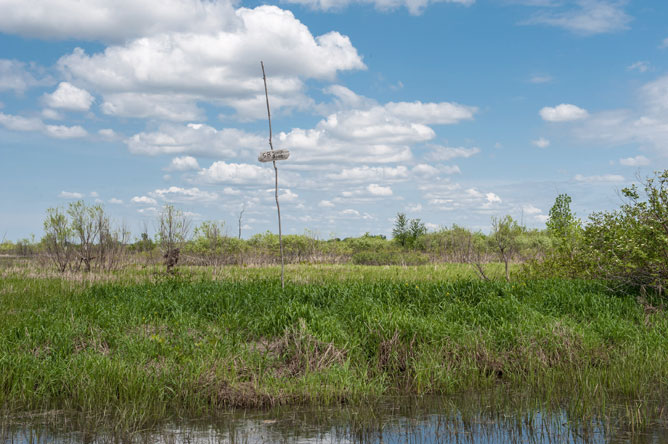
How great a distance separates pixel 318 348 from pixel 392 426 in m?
2.48

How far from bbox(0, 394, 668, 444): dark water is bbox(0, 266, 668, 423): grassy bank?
1.12ft

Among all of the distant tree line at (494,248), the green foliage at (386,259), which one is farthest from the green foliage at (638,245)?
the green foliage at (386,259)

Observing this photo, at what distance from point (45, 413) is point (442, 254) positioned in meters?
32.8

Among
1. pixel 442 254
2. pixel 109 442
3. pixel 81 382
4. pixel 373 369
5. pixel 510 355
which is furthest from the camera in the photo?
pixel 442 254

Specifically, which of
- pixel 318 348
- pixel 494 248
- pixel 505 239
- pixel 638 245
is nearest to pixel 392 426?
pixel 318 348

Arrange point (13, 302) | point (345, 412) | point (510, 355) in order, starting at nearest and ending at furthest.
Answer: point (345, 412) → point (510, 355) → point (13, 302)

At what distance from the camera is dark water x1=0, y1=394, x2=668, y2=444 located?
17.8 feet

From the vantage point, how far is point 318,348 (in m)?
8.09

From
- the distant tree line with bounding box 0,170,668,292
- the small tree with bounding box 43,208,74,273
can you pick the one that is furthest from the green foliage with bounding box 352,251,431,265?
the small tree with bounding box 43,208,74,273

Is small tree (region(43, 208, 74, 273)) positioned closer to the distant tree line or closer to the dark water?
the distant tree line

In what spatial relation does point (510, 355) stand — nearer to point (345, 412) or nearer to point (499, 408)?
point (499, 408)

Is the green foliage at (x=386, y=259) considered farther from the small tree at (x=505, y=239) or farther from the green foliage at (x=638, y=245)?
the green foliage at (x=638, y=245)

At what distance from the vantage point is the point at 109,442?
17.6ft

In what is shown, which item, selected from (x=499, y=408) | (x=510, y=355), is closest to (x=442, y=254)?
(x=510, y=355)
